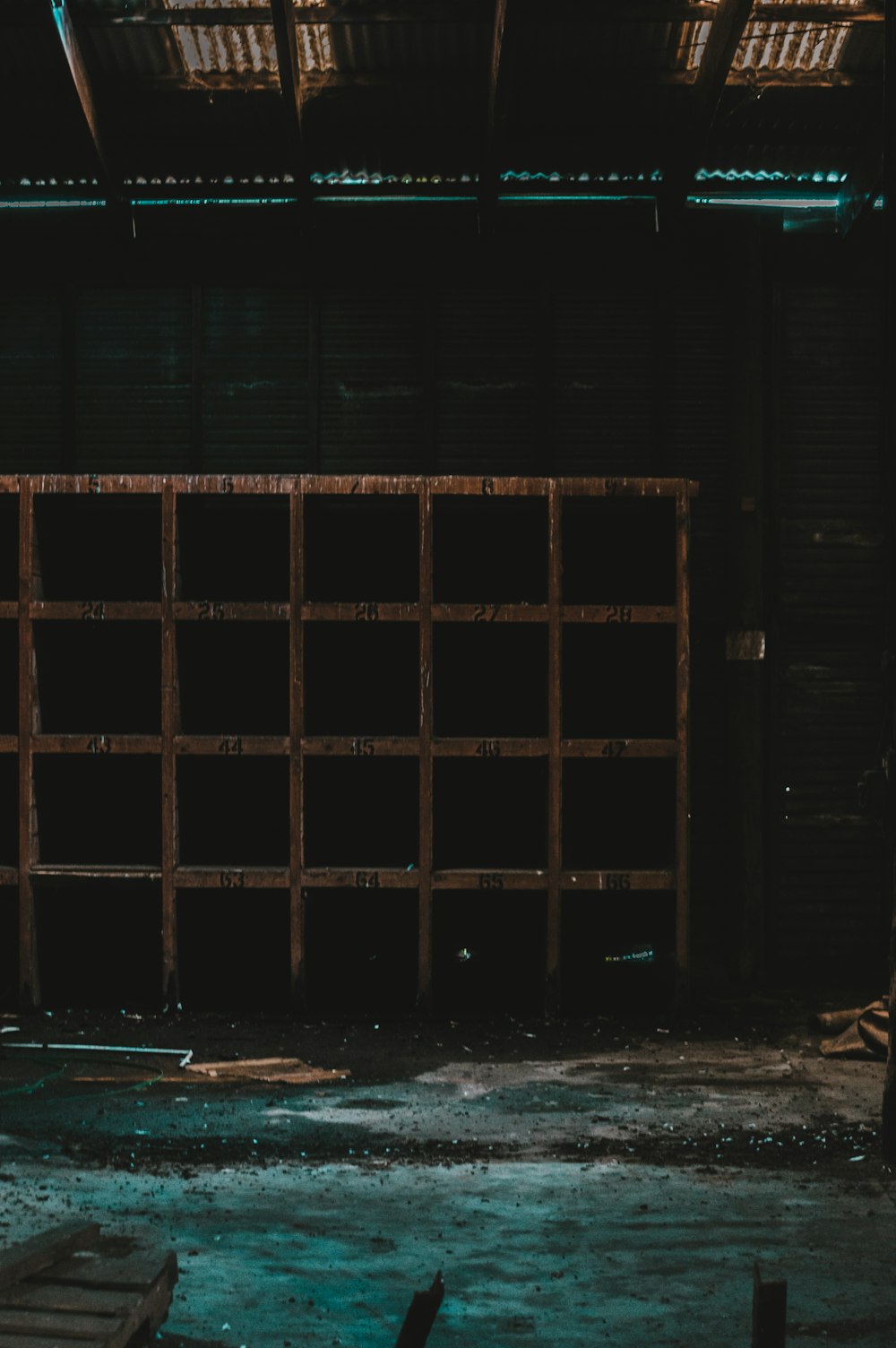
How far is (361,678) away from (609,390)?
9.10 ft

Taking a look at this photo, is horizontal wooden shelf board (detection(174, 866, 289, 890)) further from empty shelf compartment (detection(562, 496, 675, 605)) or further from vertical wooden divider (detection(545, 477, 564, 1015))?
empty shelf compartment (detection(562, 496, 675, 605))

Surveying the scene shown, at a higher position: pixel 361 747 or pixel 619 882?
pixel 361 747

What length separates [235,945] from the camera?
9.09 metres

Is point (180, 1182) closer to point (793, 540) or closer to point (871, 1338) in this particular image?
point (871, 1338)

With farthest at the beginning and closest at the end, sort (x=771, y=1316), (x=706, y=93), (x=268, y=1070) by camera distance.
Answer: (x=706, y=93) → (x=268, y=1070) → (x=771, y=1316)

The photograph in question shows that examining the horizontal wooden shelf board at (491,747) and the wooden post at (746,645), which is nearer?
the horizontal wooden shelf board at (491,747)

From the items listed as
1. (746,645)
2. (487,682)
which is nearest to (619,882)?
(487,682)

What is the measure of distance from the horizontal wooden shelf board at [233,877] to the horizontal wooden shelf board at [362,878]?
16cm

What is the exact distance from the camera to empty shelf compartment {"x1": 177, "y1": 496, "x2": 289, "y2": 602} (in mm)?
8734

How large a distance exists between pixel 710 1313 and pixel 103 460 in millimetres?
7616

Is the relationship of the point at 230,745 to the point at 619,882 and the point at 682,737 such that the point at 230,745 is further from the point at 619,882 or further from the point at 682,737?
the point at 682,737

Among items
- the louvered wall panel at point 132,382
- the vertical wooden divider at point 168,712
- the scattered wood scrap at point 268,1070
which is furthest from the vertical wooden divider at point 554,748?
the louvered wall panel at point 132,382

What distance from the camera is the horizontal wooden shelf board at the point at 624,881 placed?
27.1ft

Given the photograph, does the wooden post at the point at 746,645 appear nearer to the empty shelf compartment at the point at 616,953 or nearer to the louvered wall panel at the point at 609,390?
the louvered wall panel at the point at 609,390
